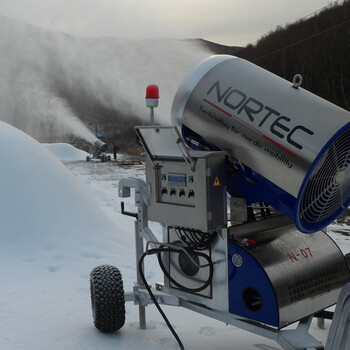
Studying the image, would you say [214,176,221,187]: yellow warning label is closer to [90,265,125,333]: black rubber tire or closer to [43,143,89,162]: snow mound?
[90,265,125,333]: black rubber tire

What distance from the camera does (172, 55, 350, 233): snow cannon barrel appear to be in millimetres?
2402

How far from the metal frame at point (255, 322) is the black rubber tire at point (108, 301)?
0.10 m

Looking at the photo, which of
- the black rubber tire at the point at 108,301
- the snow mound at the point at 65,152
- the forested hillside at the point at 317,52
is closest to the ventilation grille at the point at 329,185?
the black rubber tire at the point at 108,301

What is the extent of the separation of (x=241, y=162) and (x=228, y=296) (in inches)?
27.7

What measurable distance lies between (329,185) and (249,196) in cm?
41

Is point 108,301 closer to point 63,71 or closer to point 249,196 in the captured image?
point 249,196

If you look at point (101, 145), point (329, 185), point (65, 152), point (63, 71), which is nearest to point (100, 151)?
point (101, 145)

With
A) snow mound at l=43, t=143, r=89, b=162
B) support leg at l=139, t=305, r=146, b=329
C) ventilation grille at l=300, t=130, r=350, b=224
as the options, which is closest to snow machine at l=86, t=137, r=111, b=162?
snow mound at l=43, t=143, r=89, b=162

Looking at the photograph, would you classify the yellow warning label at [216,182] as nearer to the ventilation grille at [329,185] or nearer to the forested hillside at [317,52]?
the ventilation grille at [329,185]

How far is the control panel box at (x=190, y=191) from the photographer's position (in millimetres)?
2643

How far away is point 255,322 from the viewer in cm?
265

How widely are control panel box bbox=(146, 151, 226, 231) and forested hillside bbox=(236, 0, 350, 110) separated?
58.1 ft

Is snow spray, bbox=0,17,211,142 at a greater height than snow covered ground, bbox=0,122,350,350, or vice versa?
snow spray, bbox=0,17,211,142

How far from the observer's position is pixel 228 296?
2.72m
